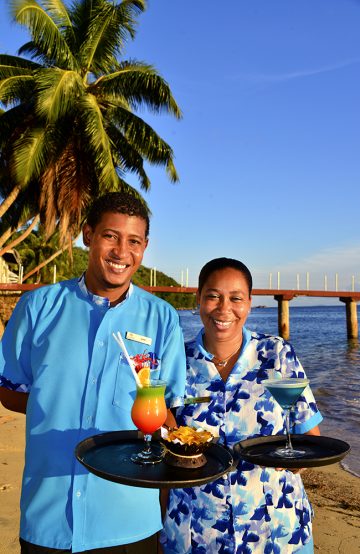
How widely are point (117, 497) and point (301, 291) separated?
3207 cm

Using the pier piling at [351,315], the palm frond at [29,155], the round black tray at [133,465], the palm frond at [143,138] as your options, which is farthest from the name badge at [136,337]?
the pier piling at [351,315]

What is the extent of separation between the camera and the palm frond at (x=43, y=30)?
634 inches

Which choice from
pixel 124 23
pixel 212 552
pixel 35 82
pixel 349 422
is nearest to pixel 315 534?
pixel 212 552

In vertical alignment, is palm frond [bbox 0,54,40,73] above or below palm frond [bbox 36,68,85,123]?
above

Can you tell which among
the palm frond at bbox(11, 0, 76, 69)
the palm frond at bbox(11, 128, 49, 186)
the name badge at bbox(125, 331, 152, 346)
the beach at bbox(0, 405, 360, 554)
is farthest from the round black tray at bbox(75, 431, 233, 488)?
the palm frond at bbox(11, 0, 76, 69)

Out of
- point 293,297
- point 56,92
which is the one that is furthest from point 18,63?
point 293,297

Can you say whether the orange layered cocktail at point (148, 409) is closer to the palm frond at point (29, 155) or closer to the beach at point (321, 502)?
the beach at point (321, 502)

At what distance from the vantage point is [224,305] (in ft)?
8.08

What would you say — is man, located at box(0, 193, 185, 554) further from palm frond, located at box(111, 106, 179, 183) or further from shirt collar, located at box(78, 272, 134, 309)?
palm frond, located at box(111, 106, 179, 183)

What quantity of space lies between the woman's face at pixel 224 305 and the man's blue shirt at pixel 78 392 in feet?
1.05

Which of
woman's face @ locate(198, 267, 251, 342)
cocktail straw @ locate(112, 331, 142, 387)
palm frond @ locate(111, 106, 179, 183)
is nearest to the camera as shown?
cocktail straw @ locate(112, 331, 142, 387)

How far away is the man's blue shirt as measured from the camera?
75.5 inches

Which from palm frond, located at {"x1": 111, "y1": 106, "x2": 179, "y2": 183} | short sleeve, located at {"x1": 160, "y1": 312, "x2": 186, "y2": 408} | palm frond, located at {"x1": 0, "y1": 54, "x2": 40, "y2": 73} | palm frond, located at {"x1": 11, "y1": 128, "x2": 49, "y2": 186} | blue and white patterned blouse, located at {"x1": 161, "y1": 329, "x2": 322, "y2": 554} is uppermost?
palm frond, located at {"x1": 0, "y1": 54, "x2": 40, "y2": 73}

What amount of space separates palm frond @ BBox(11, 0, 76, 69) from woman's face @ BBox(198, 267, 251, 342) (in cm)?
1673
